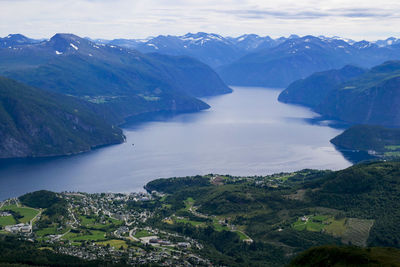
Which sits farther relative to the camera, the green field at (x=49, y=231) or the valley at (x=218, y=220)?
the green field at (x=49, y=231)

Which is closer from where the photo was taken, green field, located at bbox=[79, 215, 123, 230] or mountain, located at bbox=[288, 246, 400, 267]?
mountain, located at bbox=[288, 246, 400, 267]

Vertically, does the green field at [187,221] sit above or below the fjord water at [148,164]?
above

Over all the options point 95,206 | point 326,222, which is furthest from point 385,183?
point 95,206

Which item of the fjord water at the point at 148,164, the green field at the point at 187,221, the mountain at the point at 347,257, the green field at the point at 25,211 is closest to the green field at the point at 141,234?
the green field at the point at 187,221

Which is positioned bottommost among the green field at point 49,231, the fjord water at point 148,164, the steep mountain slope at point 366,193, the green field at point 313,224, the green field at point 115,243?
the fjord water at point 148,164

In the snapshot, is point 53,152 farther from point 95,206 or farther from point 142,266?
point 142,266

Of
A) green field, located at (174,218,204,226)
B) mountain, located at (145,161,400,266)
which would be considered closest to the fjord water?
mountain, located at (145,161,400,266)

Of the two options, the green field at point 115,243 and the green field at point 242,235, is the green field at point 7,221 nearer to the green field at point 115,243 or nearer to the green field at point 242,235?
the green field at point 115,243

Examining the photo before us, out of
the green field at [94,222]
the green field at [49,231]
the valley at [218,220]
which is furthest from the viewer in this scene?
the green field at [94,222]

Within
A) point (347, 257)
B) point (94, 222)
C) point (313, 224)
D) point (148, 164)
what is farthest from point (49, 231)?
point (148, 164)

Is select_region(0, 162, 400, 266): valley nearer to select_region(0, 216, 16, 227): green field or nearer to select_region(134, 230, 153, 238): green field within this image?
select_region(134, 230, 153, 238): green field

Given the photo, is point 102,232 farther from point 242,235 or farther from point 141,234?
point 242,235

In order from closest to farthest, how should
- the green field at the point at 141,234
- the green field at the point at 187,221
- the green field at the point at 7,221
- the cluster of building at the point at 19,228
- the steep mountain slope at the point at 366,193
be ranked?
the green field at the point at 141,234 < the cluster of building at the point at 19,228 < the steep mountain slope at the point at 366,193 < the green field at the point at 7,221 < the green field at the point at 187,221
